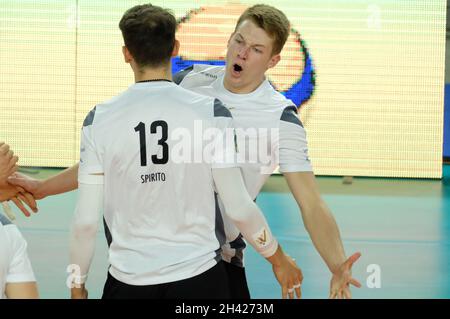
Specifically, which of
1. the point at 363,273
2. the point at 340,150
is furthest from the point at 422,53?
the point at 363,273

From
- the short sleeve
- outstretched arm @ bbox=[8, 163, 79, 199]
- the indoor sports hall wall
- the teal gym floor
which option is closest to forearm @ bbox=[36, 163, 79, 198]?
outstretched arm @ bbox=[8, 163, 79, 199]

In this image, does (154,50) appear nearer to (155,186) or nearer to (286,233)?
(155,186)

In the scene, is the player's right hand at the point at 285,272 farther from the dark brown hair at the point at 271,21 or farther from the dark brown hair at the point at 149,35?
the dark brown hair at the point at 271,21

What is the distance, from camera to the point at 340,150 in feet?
39.8

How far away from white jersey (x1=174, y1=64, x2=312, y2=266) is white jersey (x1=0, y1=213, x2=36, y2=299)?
1.21 metres

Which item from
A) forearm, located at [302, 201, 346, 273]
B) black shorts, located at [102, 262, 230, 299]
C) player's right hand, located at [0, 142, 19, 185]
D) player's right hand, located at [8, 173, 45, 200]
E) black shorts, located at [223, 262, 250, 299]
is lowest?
black shorts, located at [223, 262, 250, 299]

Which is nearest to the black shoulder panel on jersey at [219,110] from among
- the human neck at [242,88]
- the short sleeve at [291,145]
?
the short sleeve at [291,145]

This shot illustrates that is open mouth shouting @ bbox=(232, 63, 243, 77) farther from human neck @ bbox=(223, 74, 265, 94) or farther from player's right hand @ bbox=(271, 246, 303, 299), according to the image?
player's right hand @ bbox=(271, 246, 303, 299)

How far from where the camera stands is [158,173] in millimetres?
2842

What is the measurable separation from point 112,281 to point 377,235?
18.0 ft

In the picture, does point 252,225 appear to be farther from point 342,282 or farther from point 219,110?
point 342,282

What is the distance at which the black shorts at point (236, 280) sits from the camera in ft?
12.2

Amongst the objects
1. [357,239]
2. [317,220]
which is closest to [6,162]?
[317,220]

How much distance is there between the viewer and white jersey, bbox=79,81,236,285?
2842mm
